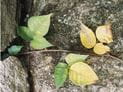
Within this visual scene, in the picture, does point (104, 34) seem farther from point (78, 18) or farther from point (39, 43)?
point (39, 43)

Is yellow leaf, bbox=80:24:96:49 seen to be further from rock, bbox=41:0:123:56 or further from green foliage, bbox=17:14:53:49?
green foliage, bbox=17:14:53:49

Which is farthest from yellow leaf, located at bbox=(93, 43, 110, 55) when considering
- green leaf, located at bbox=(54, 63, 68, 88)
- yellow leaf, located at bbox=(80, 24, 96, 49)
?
green leaf, located at bbox=(54, 63, 68, 88)

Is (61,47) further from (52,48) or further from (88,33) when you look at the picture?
(88,33)

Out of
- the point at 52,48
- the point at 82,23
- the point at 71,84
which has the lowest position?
the point at 71,84

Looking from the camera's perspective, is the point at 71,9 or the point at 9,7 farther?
the point at 71,9

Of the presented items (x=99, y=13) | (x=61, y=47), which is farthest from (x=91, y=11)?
(x=61, y=47)

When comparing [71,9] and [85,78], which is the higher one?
[71,9]

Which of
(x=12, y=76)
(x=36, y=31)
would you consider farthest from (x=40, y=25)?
(x=12, y=76)
